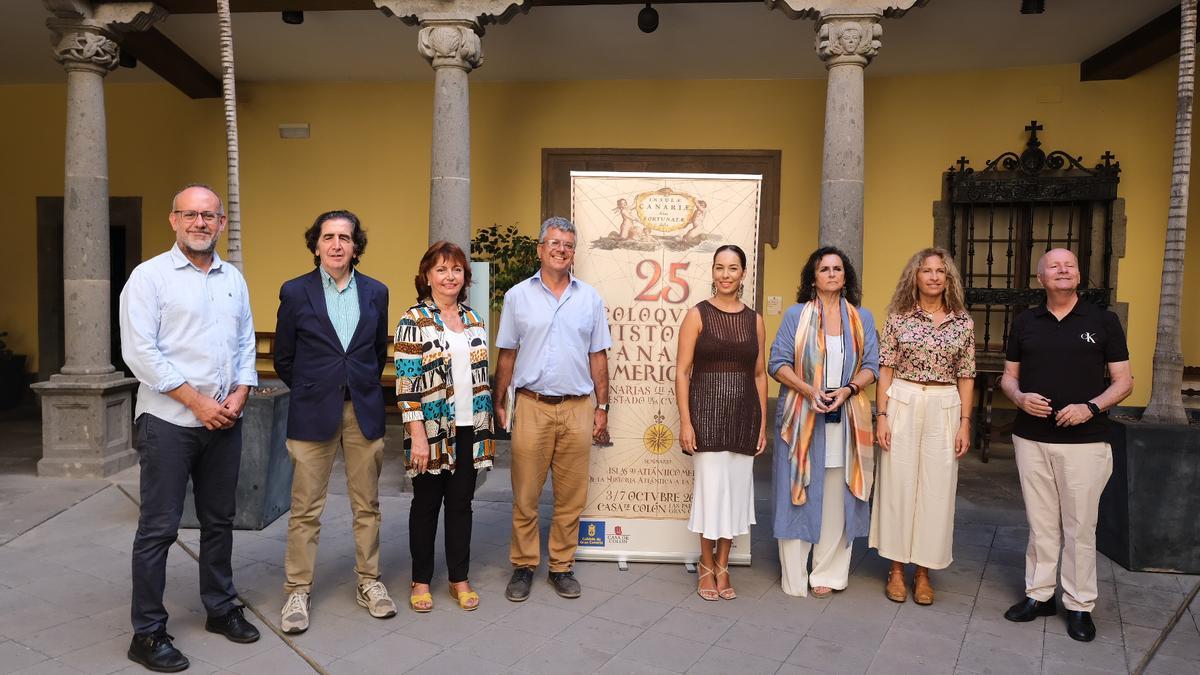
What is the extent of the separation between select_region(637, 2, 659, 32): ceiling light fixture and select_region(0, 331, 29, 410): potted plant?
24.9 ft

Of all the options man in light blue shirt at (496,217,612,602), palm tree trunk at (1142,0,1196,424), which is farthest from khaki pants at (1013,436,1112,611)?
man in light blue shirt at (496,217,612,602)

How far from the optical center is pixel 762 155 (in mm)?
7895

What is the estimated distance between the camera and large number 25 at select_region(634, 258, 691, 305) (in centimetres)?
420

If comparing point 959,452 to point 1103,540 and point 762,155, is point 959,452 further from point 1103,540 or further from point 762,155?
point 762,155

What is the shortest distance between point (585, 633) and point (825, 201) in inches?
131

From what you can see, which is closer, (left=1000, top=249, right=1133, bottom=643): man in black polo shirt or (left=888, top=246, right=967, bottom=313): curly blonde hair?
(left=1000, top=249, right=1133, bottom=643): man in black polo shirt

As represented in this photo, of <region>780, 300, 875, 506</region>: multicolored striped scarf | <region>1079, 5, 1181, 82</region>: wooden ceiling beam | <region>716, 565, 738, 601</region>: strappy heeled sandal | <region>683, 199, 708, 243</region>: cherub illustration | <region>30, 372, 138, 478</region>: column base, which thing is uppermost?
<region>1079, 5, 1181, 82</region>: wooden ceiling beam

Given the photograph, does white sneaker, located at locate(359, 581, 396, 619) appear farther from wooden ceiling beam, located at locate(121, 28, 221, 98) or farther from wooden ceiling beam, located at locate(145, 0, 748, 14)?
wooden ceiling beam, located at locate(121, 28, 221, 98)

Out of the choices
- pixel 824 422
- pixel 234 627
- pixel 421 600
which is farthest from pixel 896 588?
pixel 234 627

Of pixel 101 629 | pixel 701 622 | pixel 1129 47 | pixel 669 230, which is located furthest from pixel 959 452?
pixel 1129 47

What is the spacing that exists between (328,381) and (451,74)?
10.0ft

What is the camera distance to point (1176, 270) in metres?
4.35

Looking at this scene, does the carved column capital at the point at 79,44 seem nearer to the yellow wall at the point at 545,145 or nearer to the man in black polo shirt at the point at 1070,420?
the yellow wall at the point at 545,145

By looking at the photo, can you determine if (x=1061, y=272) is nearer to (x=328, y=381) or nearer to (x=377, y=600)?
(x=328, y=381)
